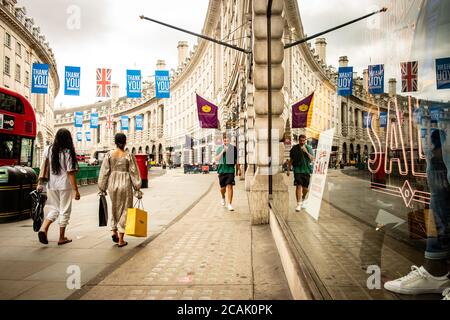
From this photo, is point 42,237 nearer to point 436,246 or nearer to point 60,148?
point 60,148

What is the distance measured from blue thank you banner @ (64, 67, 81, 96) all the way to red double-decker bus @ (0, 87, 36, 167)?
405cm

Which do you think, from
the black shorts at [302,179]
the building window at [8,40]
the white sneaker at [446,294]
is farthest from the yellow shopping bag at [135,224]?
the building window at [8,40]

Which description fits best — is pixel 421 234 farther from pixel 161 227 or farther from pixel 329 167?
pixel 161 227

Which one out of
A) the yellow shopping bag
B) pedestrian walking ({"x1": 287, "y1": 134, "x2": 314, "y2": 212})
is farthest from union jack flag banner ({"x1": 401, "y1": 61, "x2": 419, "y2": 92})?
pedestrian walking ({"x1": 287, "y1": 134, "x2": 314, "y2": 212})

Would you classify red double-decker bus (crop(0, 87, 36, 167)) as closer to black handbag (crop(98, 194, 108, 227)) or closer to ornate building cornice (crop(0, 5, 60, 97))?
Answer: black handbag (crop(98, 194, 108, 227))

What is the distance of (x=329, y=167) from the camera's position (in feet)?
12.9

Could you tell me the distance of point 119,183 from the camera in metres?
5.27

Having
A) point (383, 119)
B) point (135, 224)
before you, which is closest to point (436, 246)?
point (383, 119)

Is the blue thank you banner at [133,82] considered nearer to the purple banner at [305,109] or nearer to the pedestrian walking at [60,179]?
the pedestrian walking at [60,179]

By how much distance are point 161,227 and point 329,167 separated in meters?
3.86

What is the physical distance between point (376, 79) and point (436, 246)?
1232 mm

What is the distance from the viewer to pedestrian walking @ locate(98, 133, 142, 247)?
5.23 metres

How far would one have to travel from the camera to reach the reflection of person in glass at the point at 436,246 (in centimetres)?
210
